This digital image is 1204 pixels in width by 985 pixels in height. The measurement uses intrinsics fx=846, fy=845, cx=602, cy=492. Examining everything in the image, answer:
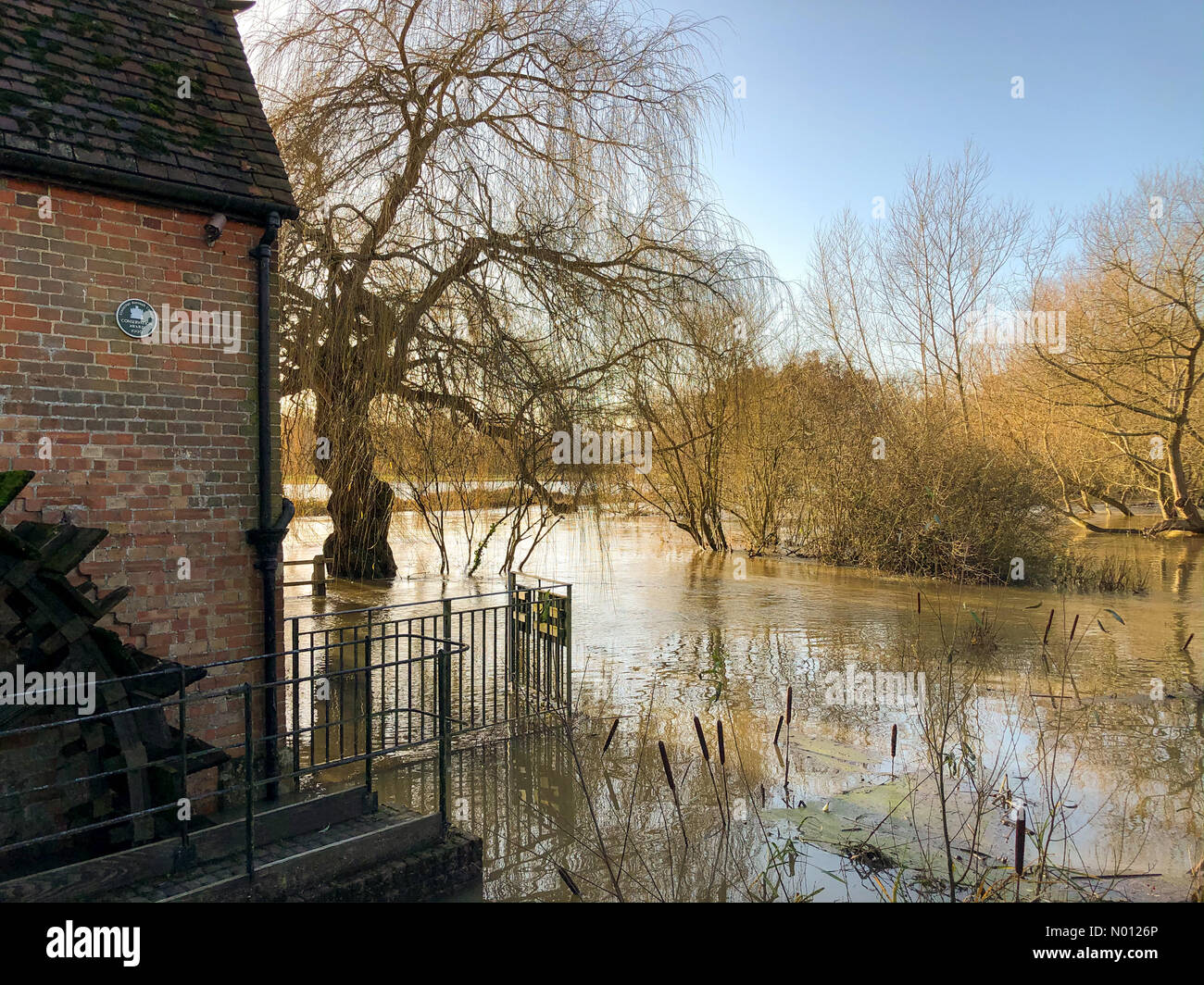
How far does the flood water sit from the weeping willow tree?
2.08 m

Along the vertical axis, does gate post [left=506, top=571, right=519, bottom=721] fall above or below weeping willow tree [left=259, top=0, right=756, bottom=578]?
below

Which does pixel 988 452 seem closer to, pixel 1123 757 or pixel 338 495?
pixel 1123 757

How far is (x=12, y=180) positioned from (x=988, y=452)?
1552 cm

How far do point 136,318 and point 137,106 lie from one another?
1417 millimetres

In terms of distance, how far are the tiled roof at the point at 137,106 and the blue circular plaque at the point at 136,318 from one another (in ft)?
2.11

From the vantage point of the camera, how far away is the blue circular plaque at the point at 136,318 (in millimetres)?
5008

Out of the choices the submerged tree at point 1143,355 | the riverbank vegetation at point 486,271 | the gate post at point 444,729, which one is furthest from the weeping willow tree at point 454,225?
the submerged tree at point 1143,355

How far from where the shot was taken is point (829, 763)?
6.38m

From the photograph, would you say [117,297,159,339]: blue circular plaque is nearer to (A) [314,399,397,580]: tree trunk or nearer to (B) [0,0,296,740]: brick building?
(B) [0,0,296,740]: brick building

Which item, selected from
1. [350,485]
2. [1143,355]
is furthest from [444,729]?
[1143,355]

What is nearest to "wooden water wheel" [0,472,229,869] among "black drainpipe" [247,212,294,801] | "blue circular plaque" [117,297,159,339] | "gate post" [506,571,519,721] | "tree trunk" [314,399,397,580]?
"black drainpipe" [247,212,294,801]

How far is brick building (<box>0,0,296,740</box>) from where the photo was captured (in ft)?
15.4
